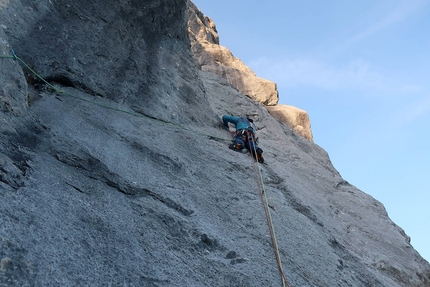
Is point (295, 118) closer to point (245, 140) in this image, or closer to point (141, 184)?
point (245, 140)

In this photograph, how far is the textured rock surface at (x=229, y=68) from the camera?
14.5 meters

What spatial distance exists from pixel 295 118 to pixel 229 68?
290 centimetres

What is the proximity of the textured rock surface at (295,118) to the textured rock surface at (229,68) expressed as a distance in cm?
69

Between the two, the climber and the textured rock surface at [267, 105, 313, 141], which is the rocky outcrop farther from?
the climber

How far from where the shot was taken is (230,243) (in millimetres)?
4438

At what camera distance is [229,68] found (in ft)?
49.2

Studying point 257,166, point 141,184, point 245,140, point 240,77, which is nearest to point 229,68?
point 240,77

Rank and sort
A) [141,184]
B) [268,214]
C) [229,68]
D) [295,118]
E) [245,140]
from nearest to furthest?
[141,184] → [268,214] → [245,140] → [295,118] → [229,68]

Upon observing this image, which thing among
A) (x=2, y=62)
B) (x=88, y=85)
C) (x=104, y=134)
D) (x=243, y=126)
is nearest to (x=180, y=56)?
(x=243, y=126)

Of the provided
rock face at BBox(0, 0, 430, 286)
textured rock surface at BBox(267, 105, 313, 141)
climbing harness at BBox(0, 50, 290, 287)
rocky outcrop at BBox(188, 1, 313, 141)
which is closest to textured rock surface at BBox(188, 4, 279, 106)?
rocky outcrop at BBox(188, 1, 313, 141)

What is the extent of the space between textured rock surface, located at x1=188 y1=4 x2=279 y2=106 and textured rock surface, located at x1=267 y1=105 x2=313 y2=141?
27.1 inches

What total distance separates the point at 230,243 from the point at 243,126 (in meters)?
3.79

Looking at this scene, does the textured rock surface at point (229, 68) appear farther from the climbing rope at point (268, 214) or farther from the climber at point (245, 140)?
the climbing rope at point (268, 214)

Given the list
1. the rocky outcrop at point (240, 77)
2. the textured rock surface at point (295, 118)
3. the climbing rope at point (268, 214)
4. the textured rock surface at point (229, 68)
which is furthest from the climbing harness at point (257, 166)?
the textured rock surface at point (229, 68)
